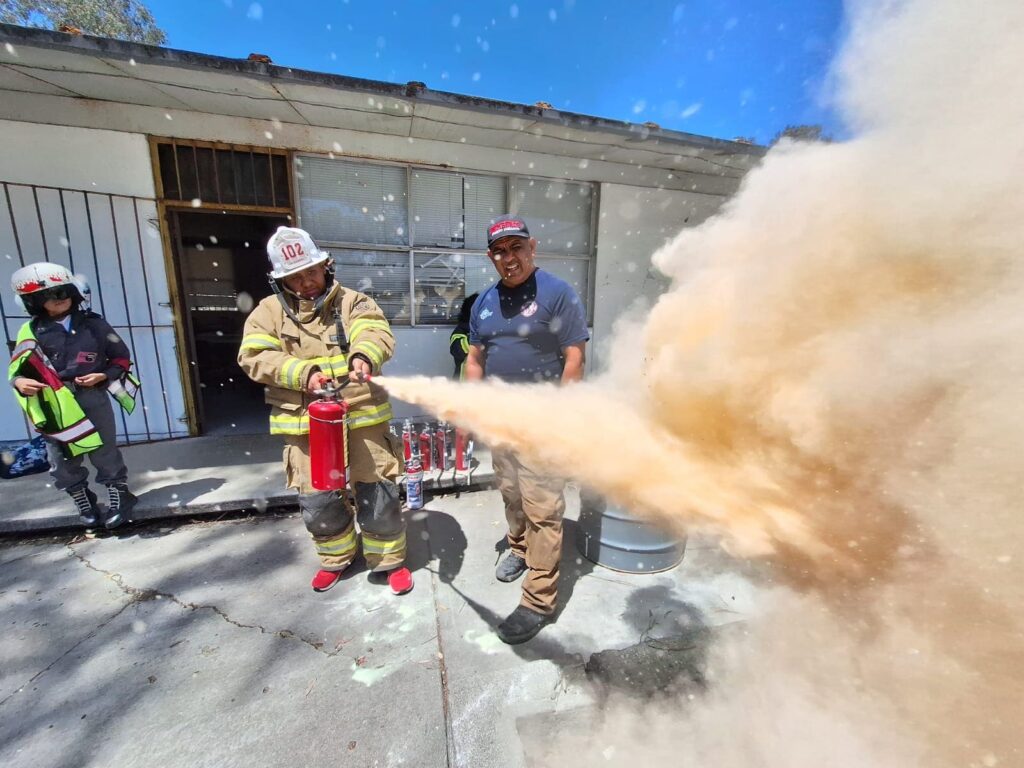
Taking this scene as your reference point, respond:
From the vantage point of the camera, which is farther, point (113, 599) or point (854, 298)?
point (113, 599)

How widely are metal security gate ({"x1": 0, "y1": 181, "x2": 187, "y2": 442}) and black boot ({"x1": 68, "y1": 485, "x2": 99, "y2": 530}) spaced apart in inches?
76.7

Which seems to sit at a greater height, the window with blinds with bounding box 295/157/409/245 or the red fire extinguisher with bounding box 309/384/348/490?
the window with blinds with bounding box 295/157/409/245

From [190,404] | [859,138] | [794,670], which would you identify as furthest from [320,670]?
[190,404]

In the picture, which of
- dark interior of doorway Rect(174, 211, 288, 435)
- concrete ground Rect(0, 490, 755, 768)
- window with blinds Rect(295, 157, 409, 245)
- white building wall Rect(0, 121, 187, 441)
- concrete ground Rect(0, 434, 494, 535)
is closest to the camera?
concrete ground Rect(0, 490, 755, 768)

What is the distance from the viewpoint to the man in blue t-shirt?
246 cm

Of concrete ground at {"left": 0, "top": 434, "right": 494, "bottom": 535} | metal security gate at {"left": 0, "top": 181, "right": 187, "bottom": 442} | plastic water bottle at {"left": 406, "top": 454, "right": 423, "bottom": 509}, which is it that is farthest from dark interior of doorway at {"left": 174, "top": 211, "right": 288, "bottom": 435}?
plastic water bottle at {"left": 406, "top": 454, "right": 423, "bottom": 509}

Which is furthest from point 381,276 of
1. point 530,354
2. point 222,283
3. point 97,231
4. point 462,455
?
point 222,283

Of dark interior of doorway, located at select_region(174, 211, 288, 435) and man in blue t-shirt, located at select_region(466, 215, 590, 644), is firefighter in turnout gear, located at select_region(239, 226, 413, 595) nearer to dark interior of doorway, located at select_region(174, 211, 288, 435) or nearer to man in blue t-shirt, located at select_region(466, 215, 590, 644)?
man in blue t-shirt, located at select_region(466, 215, 590, 644)

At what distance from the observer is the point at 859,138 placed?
145cm

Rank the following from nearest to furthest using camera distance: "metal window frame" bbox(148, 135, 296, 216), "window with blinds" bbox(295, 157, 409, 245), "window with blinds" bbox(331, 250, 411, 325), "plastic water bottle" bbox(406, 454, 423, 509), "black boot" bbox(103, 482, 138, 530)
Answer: "black boot" bbox(103, 482, 138, 530) → "plastic water bottle" bbox(406, 454, 423, 509) → "metal window frame" bbox(148, 135, 296, 216) → "window with blinds" bbox(295, 157, 409, 245) → "window with blinds" bbox(331, 250, 411, 325)

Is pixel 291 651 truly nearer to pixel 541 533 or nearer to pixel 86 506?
pixel 541 533

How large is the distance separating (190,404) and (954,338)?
6.62m

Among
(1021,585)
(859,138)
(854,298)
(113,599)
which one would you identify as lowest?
(113,599)

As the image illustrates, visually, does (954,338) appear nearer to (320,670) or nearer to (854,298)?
(854,298)
